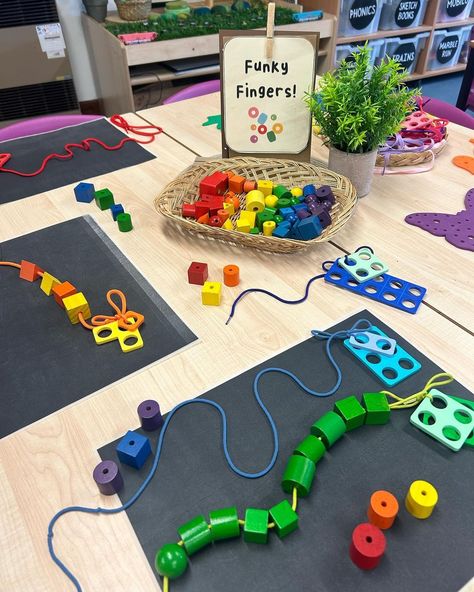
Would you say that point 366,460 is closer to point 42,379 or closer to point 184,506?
point 184,506

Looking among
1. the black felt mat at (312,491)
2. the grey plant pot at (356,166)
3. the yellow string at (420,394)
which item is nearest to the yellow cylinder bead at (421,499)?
the black felt mat at (312,491)

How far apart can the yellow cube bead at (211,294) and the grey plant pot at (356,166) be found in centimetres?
40

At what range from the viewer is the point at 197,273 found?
795 mm

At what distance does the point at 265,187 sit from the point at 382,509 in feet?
2.07

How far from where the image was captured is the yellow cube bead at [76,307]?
0.73m

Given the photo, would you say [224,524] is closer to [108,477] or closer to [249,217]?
[108,477]

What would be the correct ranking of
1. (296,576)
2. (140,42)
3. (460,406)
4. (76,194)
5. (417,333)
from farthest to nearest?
(140,42), (76,194), (417,333), (460,406), (296,576)

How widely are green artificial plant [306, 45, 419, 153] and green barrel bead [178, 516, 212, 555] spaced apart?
27.7 inches

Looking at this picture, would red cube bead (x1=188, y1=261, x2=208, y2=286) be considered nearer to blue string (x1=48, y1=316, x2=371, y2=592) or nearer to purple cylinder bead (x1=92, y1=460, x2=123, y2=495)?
blue string (x1=48, y1=316, x2=371, y2=592)

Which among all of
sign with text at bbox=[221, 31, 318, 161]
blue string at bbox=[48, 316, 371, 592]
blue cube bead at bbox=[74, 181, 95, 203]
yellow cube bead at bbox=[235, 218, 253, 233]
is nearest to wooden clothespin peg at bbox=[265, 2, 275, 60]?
sign with text at bbox=[221, 31, 318, 161]

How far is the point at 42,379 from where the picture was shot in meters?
0.66

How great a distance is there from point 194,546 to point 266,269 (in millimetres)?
482

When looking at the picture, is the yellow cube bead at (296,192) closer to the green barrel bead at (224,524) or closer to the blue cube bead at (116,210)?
the blue cube bead at (116,210)

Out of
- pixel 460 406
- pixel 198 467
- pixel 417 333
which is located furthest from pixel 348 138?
pixel 198 467
